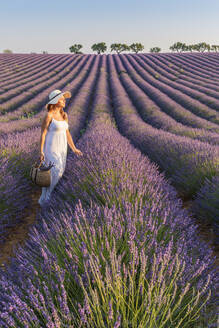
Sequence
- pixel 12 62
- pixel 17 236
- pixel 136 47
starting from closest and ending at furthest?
pixel 17 236 < pixel 12 62 < pixel 136 47

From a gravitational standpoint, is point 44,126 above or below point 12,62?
below

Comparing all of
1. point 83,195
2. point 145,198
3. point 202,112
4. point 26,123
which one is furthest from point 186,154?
point 202,112

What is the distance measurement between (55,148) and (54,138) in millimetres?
142

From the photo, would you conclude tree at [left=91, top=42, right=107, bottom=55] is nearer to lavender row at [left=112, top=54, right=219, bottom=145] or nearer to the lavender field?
lavender row at [left=112, top=54, right=219, bottom=145]

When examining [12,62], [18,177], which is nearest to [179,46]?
[12,62]

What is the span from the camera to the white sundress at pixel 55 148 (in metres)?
3.56

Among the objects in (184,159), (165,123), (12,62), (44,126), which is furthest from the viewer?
(12,62)

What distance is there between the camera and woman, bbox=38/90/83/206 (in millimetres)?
3471

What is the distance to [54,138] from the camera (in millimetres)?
3574

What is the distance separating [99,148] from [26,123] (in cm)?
443

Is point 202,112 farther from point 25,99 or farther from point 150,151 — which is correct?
point 25,99

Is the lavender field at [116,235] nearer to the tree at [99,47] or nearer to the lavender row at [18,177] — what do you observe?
the lavender row at [18,177]

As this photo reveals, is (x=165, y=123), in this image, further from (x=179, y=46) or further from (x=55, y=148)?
(x=179, y=46)

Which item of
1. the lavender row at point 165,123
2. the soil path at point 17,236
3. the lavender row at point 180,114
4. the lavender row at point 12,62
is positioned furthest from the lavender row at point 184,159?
the lavender row at point 12,62
